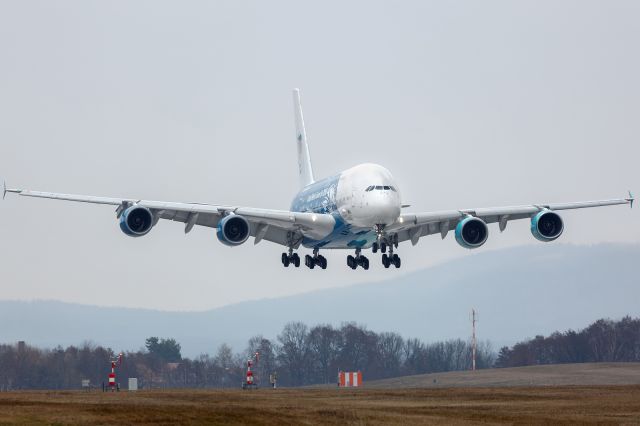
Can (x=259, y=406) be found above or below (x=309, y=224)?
below

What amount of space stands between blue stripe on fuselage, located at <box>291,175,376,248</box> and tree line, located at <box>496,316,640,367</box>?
2750 inches

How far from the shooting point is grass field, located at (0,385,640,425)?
147ft

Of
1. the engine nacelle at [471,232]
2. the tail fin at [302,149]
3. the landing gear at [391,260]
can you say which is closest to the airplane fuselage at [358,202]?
the landing gear at [391,260]

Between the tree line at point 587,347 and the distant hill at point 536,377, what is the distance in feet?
114

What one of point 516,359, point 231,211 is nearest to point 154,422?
point 231,211

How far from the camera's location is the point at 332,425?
44.6 m

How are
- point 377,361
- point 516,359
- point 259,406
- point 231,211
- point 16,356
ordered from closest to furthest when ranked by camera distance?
point 259,406 → point 231,211 → point 16,356 → point 377,361 → point 516,359

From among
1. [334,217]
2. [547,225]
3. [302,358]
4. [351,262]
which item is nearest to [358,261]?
[351,262]

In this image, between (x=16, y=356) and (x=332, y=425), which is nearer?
(x=332, y=425)

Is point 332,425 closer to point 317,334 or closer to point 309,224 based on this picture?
point 309,224

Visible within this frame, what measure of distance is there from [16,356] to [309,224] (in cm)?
5853

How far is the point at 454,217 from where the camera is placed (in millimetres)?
78938

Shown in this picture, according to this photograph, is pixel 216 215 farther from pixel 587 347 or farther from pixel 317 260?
pixel 587 347

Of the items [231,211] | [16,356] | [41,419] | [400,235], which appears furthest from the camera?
[16,356]
